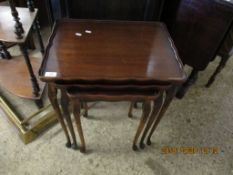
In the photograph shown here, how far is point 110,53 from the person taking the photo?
86cm

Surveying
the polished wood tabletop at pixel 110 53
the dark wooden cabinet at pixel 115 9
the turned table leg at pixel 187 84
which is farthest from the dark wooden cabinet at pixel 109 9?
the turned table leg at pixel 187 84

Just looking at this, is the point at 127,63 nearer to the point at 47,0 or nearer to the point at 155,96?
the point at 155,96

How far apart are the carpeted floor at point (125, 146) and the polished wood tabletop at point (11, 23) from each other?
61 centimetres

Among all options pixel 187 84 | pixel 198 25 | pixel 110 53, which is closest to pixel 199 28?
pixel 198 25

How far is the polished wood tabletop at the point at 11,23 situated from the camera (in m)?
1.00

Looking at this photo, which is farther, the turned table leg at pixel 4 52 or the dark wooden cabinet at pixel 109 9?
the turned table leg at pixel 4 52

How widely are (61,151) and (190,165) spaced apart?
785mm

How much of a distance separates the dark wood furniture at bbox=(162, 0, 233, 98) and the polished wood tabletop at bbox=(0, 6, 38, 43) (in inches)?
32.3

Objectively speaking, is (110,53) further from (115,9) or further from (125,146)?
(125,146)

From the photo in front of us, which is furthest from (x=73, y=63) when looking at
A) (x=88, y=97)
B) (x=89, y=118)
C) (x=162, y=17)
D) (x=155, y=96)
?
(x=162, y=17)

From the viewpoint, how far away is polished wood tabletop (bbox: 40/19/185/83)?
777 mm

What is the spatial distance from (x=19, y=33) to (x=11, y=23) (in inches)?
7.0

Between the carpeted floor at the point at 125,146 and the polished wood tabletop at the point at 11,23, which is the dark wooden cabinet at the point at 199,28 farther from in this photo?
the polished wood tabletop at the point at 11,23

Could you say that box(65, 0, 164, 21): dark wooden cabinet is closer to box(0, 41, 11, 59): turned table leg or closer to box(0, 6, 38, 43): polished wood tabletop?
box(0, 6, 38, 43): polished wood tabletop
